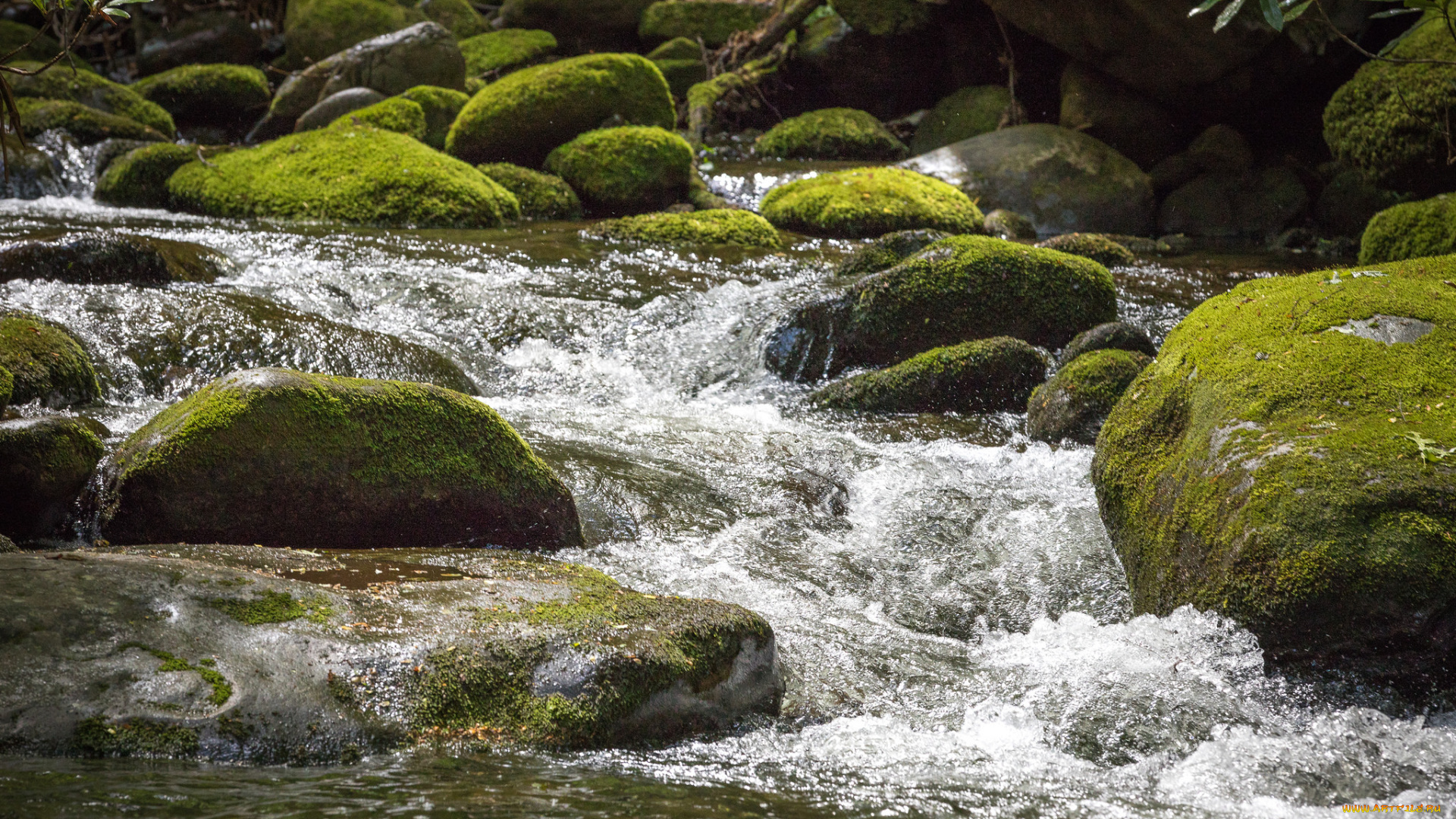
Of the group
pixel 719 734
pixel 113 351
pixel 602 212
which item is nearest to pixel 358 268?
pixel 113 351

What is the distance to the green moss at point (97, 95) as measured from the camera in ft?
48.8

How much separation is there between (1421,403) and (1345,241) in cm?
1012

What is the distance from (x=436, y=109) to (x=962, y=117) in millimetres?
8028

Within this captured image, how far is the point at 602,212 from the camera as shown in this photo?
497 inches

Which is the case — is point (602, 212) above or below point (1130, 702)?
above

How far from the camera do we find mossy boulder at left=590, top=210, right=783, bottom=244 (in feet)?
35.4

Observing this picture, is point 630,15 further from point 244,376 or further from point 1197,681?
point 1197,681

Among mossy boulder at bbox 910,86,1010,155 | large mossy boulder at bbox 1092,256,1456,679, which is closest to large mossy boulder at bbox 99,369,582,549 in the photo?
large mossy boulder at bbox 1092,256,1456,679

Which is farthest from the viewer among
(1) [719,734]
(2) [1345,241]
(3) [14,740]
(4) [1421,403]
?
(2) [1345,241]

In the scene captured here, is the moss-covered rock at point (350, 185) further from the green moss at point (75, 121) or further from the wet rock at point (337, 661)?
the wet rock at point (337, 661)

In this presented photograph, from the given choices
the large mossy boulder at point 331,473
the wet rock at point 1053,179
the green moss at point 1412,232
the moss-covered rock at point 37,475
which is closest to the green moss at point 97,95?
the wet rock at point 1053,179

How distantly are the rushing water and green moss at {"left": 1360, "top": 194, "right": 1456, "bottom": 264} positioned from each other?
1789 millimetres

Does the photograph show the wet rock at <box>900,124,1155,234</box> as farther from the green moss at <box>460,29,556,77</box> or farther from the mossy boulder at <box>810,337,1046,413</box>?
the green moss at <box>460,29,556,77</box>

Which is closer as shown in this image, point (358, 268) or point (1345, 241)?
point (358, 268)
